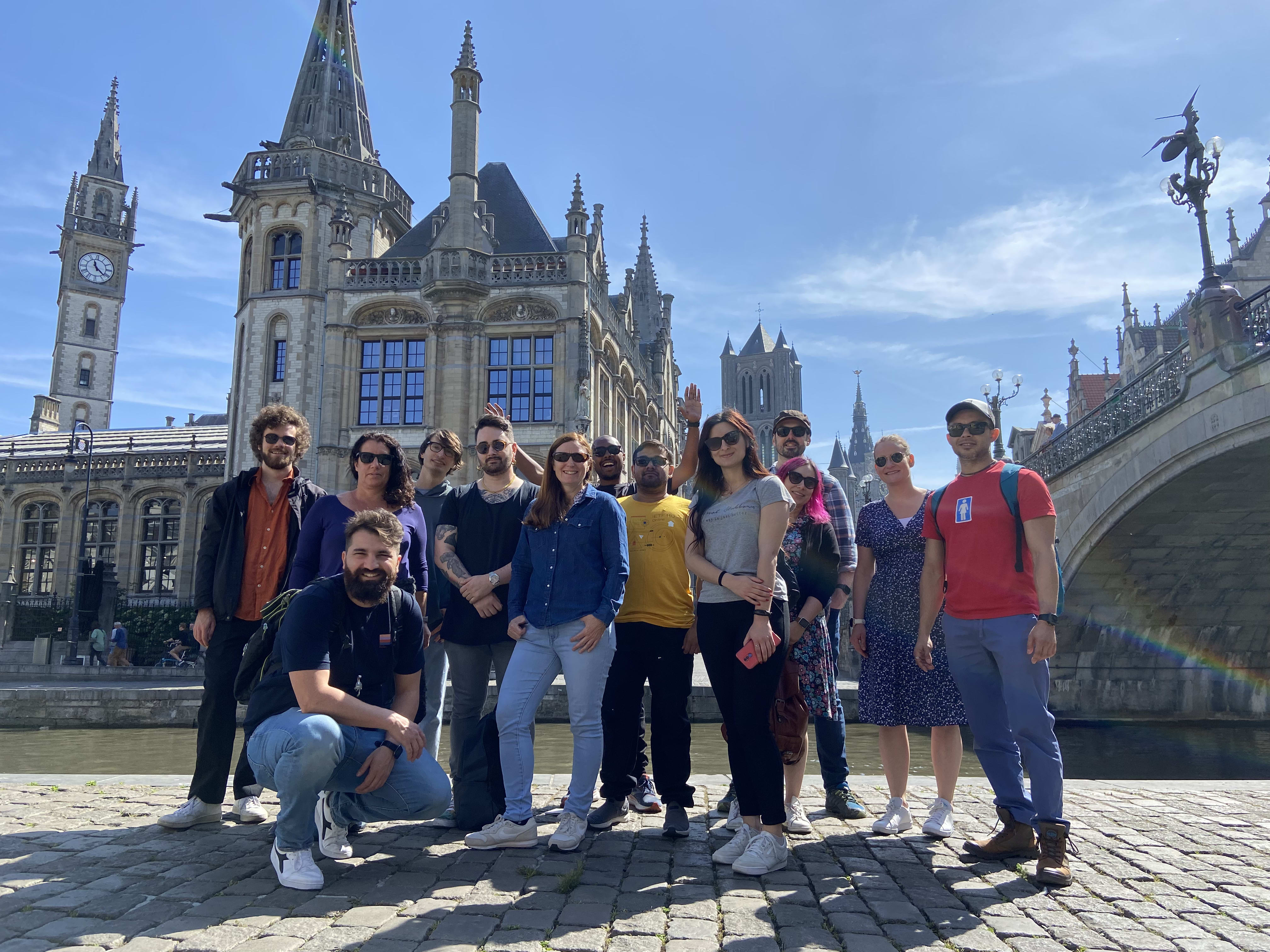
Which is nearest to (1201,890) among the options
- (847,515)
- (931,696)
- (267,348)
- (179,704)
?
(931,696)

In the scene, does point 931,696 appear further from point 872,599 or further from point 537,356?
point 537,356

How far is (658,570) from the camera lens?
4.40 meters

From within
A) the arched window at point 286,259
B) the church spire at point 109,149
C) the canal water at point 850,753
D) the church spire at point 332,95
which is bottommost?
the canal water at point 850,753

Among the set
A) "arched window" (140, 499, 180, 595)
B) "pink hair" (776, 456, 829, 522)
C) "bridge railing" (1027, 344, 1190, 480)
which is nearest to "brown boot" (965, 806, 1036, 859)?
"pink hair" (776, 456, 829, 522)

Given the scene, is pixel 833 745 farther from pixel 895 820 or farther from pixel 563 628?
pixel 563 628

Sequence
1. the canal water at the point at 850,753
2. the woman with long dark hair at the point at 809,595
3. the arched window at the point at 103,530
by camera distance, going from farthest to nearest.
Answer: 1. the arched window at the point at 103,530
2. the canal water at the point at 850,753
3. the woman with long dark hair at the point at 809,595

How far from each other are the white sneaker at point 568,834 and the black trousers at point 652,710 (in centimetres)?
47

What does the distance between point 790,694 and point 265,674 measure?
2.40 m

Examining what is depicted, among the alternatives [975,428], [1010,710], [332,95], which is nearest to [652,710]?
[1010,710]

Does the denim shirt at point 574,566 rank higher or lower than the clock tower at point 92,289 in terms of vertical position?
lower

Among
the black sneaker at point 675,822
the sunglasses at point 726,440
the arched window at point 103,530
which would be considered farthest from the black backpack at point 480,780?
the arched window at point 103,530

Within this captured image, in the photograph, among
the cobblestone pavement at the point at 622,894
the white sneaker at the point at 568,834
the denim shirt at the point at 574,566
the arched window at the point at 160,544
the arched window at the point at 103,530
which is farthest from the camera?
the arched window at the point at 103,530

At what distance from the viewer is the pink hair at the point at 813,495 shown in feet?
14.6

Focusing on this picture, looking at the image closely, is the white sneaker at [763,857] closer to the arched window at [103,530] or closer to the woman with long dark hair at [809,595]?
the woman with long dark hair at [809,595]
